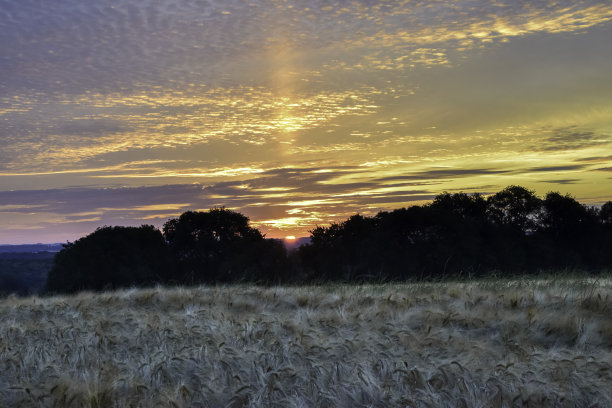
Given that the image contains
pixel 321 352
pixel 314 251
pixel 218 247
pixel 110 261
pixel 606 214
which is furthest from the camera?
pixel 606 214

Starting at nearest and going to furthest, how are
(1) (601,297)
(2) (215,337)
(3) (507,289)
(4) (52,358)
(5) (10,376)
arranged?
(5) (10,376) < (4) (52,358) < (2) (215,337) < (1) (601,297) < (3) (507,289)

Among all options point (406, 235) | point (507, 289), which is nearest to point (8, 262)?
point (406, 235)

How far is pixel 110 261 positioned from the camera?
41281 mm

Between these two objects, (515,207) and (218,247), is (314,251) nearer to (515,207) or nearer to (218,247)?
(218,247)

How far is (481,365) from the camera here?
243 inches

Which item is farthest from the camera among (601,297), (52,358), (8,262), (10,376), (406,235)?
(8,262)

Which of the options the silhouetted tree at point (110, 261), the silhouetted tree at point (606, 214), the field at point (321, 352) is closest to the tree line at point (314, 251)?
→ the silhouetted tree at point (110, 261)

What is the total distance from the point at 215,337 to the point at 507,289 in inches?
269

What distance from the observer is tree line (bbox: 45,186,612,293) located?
4125 cm

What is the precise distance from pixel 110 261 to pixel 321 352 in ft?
123

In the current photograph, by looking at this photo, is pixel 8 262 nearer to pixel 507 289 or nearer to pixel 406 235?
pixel 406 235

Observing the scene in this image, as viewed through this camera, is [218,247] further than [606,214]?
No

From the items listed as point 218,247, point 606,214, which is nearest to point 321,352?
point 218,247

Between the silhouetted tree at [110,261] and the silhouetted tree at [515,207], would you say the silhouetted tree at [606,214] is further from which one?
the silhouetted tree at [110,261]
